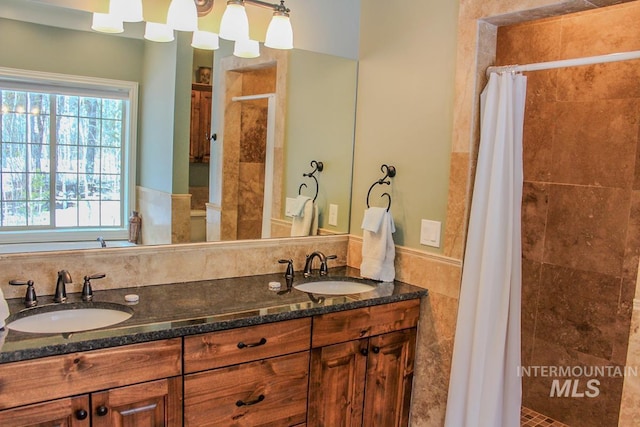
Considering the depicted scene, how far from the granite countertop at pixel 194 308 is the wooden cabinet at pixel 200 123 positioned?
606 mm

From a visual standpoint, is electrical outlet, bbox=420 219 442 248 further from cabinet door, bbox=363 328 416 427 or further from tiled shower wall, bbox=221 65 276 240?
tiled shower wall, bbox=221 65 276 240

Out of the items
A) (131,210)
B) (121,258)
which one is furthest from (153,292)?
(131,210)

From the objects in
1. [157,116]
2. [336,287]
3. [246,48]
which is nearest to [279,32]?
[246,48]

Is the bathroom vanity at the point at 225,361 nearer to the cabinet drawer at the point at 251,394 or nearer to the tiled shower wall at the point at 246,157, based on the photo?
the cabinet drawer at the point at 251,394

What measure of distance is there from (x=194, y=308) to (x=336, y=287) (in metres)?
0.86

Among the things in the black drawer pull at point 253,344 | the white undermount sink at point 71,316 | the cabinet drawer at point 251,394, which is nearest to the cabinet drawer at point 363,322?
the cabinet drawer at point 251,394

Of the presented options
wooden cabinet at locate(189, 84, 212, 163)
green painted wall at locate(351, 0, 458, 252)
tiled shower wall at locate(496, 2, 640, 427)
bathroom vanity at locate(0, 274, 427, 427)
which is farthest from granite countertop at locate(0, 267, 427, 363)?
tiled shower wall at locate(496, 2, 640, 427)

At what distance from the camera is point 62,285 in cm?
191

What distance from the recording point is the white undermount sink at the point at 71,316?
177cm

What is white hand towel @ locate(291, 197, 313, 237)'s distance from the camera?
8.82 ft

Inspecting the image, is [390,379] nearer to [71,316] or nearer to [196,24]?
[71,316]

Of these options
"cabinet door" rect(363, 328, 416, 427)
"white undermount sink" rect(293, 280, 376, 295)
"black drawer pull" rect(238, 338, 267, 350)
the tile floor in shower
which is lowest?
the tile floor in shower

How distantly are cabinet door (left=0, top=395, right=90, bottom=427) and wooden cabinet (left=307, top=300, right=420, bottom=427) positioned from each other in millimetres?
875

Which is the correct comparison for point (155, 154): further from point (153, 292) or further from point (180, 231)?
point (153, 292)
